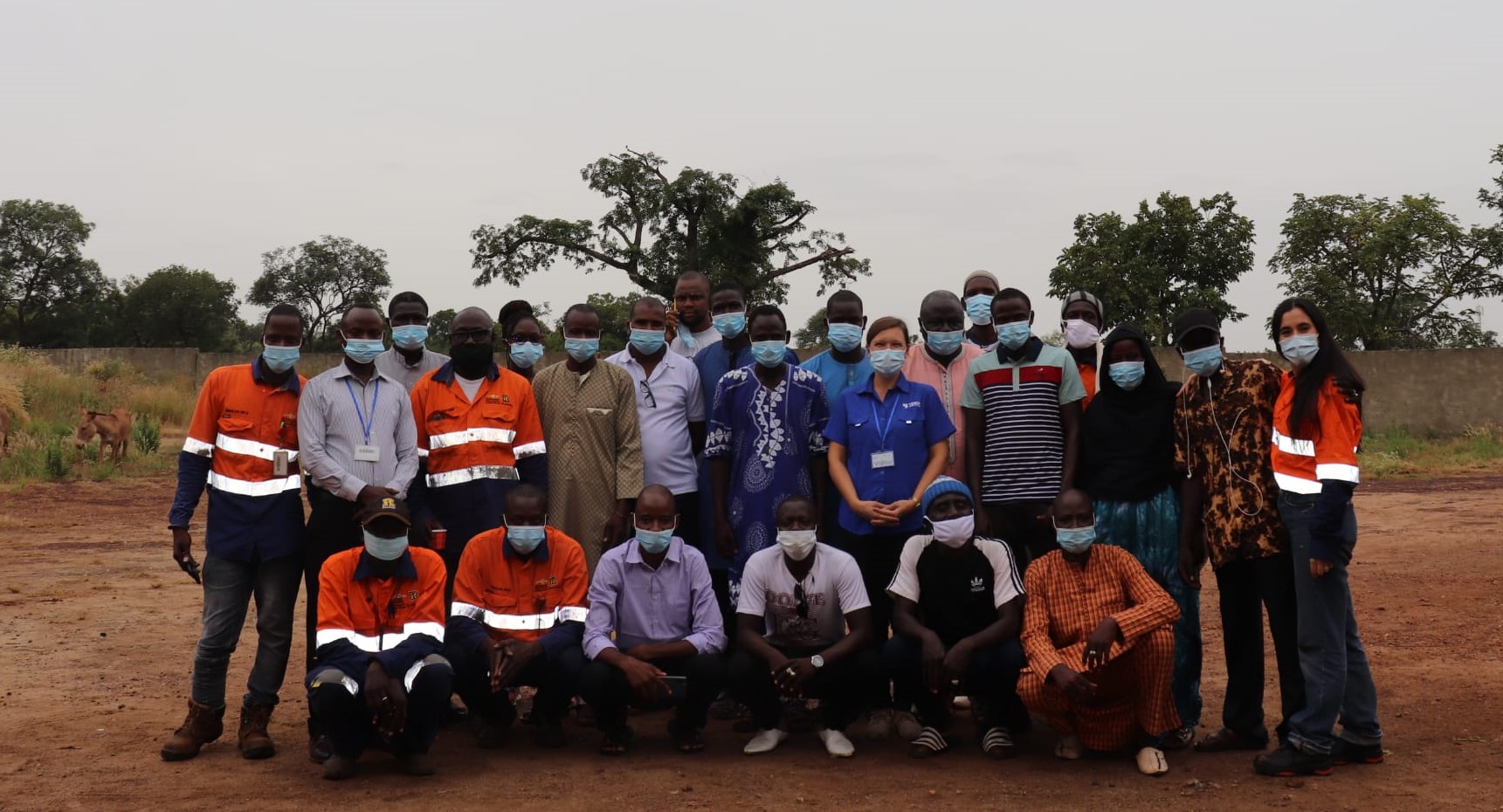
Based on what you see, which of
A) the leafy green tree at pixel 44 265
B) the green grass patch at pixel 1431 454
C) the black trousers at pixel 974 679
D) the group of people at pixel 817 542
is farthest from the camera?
the leafy green tree at pixel 44 265

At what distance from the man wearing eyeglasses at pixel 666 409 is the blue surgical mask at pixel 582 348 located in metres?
0.20

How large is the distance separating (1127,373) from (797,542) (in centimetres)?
178

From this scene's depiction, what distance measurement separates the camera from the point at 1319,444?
220 inches

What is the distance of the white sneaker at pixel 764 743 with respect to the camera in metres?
6.21

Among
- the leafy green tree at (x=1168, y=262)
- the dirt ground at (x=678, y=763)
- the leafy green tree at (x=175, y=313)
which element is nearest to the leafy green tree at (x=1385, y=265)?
the leafy green tree at (x=1168, y=262)

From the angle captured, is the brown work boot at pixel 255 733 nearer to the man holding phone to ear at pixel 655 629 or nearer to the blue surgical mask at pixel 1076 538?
the man holding phone to ear at pixel 655 629

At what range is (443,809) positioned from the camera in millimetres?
5309

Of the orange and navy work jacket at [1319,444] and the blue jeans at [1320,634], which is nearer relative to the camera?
the orange and navy work jacket at [1319,444]

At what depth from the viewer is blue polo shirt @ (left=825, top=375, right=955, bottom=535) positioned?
6.51m

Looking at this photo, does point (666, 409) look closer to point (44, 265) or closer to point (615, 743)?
point (615, 743)

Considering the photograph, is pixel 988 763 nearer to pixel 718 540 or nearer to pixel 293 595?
pixel 718 540

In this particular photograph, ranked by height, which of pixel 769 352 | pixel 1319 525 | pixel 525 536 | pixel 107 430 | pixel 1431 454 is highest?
pixel 769 352

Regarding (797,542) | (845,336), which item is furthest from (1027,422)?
(797,542)

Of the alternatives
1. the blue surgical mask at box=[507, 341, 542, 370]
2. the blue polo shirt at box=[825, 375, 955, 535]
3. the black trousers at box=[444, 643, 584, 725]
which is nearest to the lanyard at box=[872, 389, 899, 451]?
the blue polo shirt at box=[825, 375, 955, 535]
